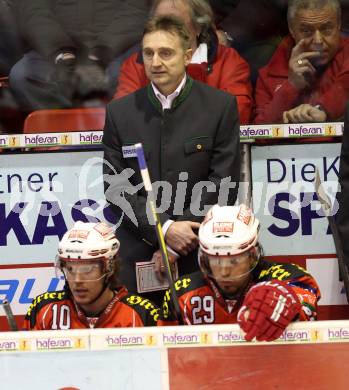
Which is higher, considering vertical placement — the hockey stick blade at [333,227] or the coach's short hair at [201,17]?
the coach's short hair at [201,17]

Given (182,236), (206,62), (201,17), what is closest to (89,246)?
(182,236)

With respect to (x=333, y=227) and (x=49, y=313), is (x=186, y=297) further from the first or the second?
(x=333, y=227)

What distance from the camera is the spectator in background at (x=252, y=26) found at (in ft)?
21.9

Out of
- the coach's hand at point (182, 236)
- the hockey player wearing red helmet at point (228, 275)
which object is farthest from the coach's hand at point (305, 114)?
the hockey player wearing red helmet at point (228, 275)

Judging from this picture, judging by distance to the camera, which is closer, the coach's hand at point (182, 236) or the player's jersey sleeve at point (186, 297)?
the player's jersey sleeve at point (186, 297)

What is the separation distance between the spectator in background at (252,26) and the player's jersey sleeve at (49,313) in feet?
7.23

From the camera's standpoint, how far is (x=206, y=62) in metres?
6.23

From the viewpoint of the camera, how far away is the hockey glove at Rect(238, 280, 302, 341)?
379cm

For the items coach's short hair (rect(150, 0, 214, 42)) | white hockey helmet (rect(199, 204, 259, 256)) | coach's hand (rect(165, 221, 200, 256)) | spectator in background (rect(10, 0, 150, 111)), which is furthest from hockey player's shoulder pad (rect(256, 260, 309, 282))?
spectator in background (rect(10, 0, 150, 111))

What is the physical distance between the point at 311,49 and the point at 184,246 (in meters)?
1.65

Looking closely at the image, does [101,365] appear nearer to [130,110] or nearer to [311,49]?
[130,110]

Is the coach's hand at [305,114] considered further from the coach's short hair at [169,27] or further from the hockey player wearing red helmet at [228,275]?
the hockey player wearing red helmet at [228,275]

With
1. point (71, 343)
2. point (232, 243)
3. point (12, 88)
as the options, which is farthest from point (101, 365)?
point (12, 88)

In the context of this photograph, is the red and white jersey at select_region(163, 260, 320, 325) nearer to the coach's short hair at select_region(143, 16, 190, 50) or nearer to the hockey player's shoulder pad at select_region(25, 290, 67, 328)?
the hockey player's shoulder pad at select_region(25, 290, 67, 328)
